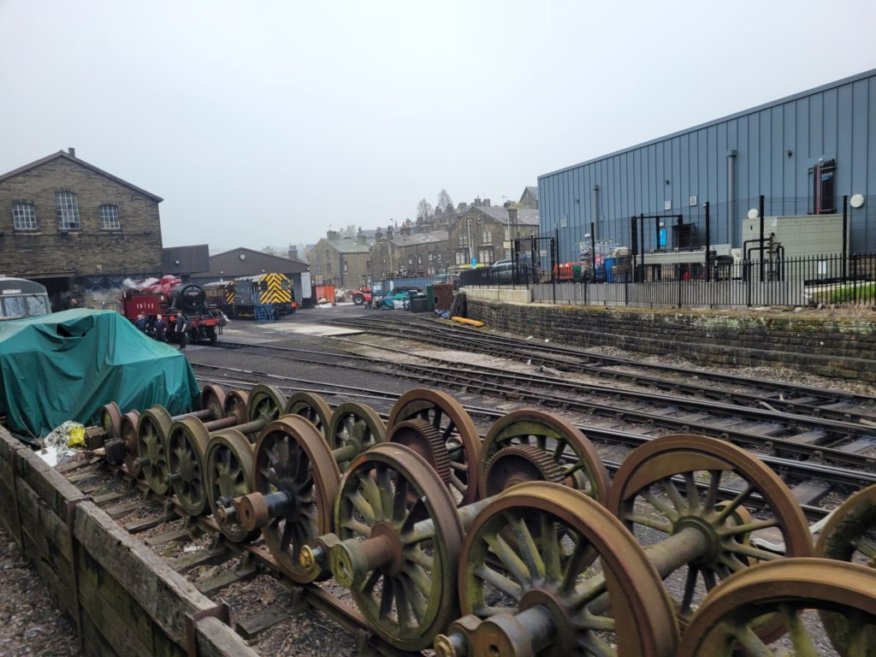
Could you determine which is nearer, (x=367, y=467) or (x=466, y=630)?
(x=466, y=630)

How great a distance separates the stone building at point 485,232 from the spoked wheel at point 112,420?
5764 cm

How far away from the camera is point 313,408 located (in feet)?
18.8

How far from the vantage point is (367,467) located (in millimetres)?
3660

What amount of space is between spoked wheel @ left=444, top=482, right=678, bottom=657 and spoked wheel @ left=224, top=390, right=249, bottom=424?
440 centimetres

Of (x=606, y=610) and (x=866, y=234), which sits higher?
(x=866, y=234)

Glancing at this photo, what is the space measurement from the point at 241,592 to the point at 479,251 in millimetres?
64725

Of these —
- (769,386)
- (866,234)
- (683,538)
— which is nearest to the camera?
(683,538)

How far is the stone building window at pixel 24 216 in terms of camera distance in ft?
113

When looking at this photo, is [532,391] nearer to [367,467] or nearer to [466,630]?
[367,467]

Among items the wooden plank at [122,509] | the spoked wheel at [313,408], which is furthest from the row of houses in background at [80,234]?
the spoked wheel at [313,408]

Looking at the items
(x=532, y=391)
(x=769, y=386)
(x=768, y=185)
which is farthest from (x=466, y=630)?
(x=768, y=185)

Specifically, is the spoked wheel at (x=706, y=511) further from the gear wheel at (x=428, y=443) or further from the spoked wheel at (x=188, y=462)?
the spoked wheel at (x=188, y=462)

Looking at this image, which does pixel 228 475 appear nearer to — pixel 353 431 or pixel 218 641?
pixel 353 431

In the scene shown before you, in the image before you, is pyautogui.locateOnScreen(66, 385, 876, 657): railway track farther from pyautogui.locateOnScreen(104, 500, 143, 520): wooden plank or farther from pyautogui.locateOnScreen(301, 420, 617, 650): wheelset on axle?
pyautogui.locateOnScreen(104, 500, 143, 520): wooden plank
